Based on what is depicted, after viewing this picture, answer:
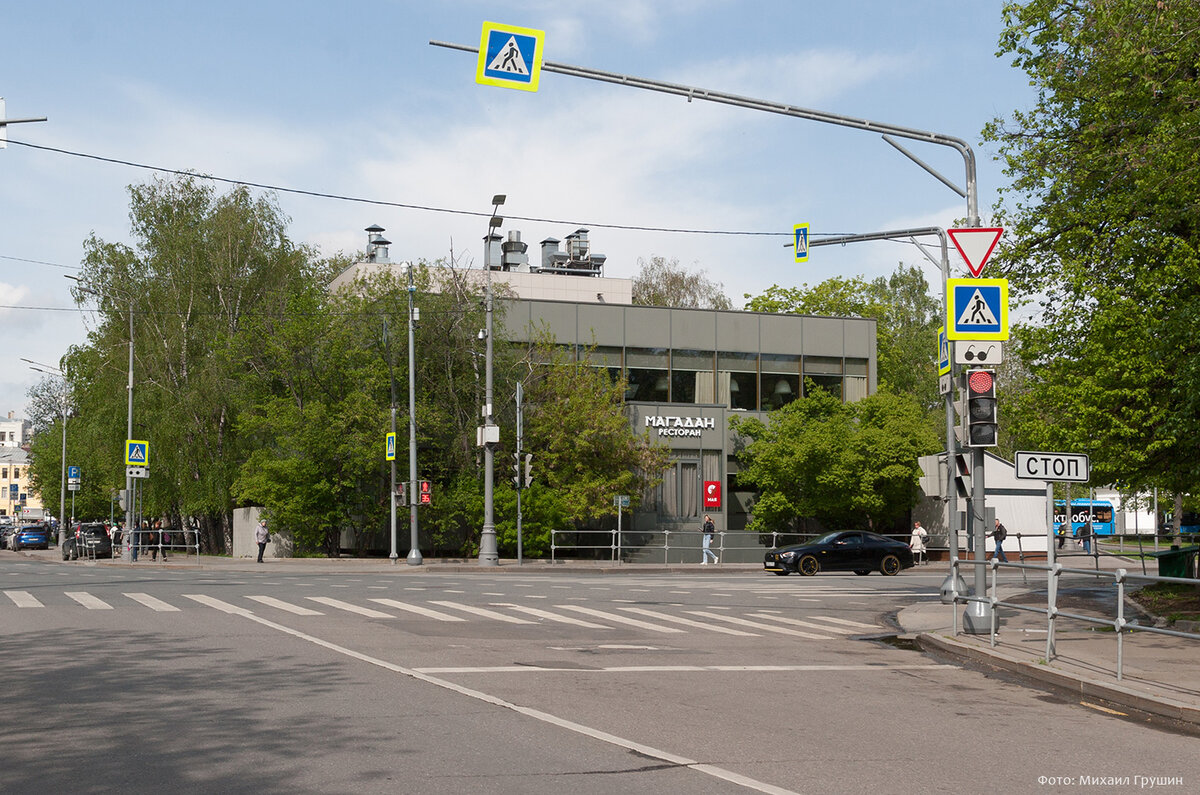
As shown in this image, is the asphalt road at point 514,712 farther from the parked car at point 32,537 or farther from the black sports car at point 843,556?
the parked car at point 32,537

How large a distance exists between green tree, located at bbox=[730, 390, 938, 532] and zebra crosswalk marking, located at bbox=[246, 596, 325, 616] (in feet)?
91.0

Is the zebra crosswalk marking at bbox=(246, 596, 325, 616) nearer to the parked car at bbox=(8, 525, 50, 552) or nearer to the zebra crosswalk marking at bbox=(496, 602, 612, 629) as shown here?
the zebra crosswalk marking at bbox=(496, 602, 612, 629)

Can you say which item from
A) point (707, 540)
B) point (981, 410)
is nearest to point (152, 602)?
point (981, 410)

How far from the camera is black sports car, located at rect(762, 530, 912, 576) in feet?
117

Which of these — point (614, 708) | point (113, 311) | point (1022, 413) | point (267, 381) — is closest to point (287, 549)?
point (267, 381)

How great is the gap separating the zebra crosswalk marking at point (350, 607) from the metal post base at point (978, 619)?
834 cm

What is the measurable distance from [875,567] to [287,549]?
73.2ft

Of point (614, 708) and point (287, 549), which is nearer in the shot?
point (614, 708)

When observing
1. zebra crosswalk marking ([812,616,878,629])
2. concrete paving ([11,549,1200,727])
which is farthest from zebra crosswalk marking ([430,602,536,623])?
concrete paving ([11,549,1200,727])

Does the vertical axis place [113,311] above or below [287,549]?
above

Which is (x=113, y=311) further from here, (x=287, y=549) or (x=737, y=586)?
(x=737, y=586)

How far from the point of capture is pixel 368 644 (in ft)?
45.5

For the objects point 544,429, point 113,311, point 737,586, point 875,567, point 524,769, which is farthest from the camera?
point 113,311

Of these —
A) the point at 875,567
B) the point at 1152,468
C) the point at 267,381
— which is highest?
the point at 267,381
